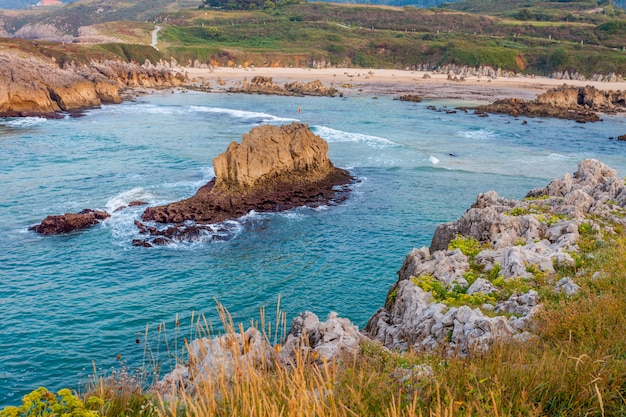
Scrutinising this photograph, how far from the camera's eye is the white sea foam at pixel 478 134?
54.3m

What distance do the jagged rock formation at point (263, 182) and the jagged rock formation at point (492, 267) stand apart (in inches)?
506

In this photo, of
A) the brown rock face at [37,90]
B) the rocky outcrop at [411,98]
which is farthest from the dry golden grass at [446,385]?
the rocky outcrop at [411,98]

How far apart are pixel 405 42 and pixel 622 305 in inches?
5270

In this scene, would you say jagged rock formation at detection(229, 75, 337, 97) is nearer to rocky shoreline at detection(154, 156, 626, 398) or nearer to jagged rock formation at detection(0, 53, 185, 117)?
jagged rock formation at detection(0, 53, 185, 117)

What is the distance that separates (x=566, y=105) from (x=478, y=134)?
26756mm

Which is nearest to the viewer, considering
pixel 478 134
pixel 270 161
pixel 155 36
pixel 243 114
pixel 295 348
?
pixel 295 348

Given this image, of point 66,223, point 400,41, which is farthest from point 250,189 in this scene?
point 400,41

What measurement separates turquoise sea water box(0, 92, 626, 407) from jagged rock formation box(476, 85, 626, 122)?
996cm

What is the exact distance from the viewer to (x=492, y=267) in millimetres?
14234

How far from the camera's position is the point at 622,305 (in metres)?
9.23

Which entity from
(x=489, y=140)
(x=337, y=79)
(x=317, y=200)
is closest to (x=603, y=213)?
(x=317, y=200)

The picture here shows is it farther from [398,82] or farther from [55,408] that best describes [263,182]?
[398,82]

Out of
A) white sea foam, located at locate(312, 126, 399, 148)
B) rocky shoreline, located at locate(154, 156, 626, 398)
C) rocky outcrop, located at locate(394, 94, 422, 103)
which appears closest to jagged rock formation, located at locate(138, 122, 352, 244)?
rocky shoreline, located at locate(154, 156, 626, 398)

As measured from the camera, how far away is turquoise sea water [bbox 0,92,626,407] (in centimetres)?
1759
